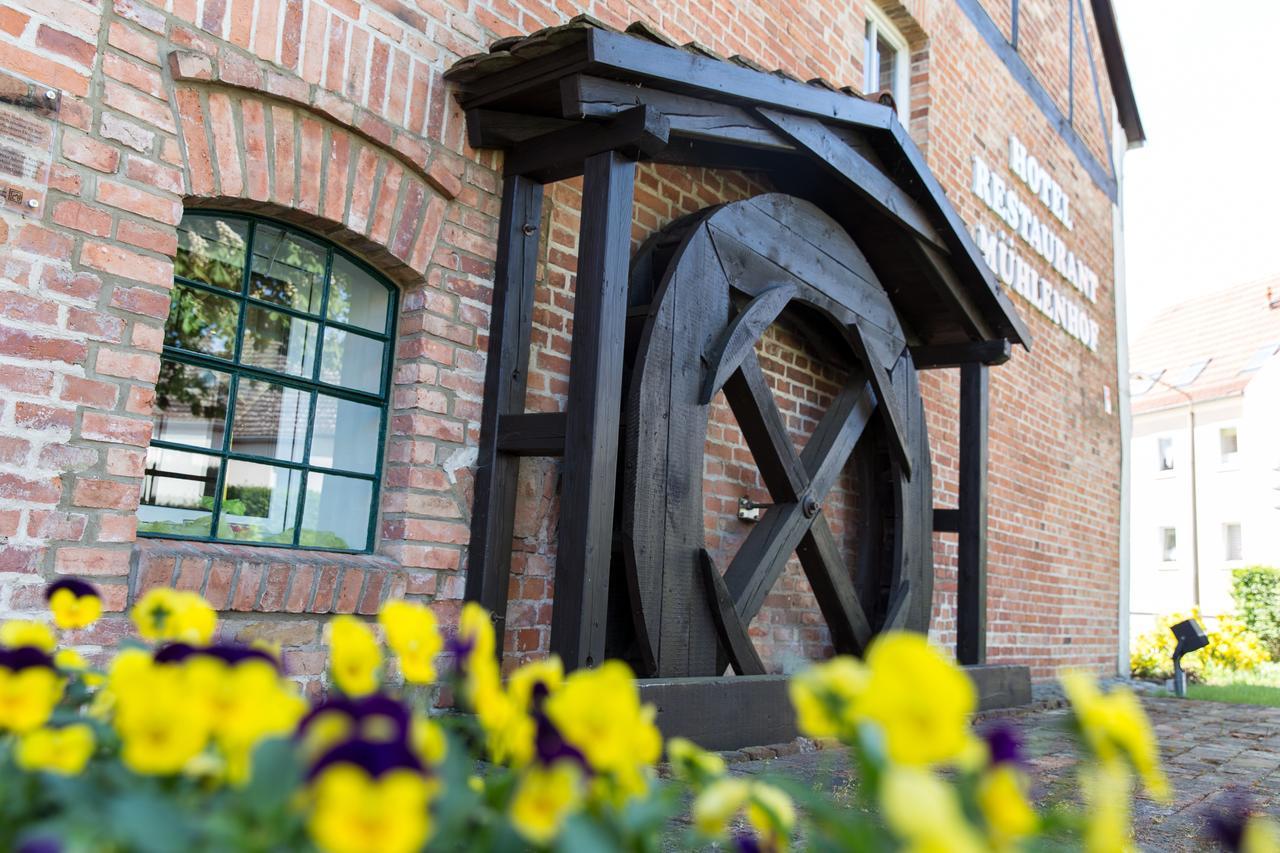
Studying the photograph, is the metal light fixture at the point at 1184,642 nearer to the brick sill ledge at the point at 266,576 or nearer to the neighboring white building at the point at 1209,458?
the brick sill ledge at the point at 266,576

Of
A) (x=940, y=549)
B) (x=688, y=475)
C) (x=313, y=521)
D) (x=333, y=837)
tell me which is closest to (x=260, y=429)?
(x=313, y=521)

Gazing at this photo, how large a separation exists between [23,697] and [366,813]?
0.44 metres

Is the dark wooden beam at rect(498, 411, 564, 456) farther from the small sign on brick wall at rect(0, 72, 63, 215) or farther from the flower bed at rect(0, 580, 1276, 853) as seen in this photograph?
the flower bed at rect(0, 580, 1276, 853)

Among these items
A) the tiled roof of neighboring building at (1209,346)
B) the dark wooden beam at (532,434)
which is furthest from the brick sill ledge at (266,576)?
the tiled roof of neighboring building at (1209,346)

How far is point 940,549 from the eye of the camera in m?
6.45

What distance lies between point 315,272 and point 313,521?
2.58ft

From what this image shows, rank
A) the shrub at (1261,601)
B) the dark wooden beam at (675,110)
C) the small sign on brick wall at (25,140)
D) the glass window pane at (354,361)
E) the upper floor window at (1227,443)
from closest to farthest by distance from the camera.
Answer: the small sign on brick wall at (25,140), the dark wooden beam at (675,110), the glass window pane at (354,361), the shrub at (1261,601), the upper floor window at (1227,443)

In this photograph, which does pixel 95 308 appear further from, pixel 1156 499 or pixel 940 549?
pixel 1156 499

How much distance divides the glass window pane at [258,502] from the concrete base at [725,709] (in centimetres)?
121

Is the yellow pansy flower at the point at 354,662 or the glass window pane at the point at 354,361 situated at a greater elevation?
the glass window pane at the point at 354,361

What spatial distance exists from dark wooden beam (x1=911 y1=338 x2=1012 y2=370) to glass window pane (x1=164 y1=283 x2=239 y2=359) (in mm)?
3547

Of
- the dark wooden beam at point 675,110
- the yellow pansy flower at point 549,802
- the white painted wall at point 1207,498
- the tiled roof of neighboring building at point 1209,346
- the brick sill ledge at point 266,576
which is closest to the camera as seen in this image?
the yellow pansy flower at point 549,802

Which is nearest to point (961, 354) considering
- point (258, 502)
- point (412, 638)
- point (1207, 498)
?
point (258, 502)

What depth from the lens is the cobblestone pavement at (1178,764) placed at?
2.92 meters
